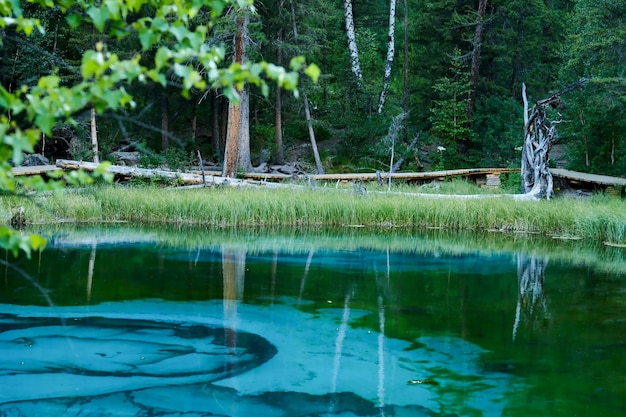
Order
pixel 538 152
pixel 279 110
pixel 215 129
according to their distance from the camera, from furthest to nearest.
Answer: pixel 215 129
pixel 279 110
pixel 538 152

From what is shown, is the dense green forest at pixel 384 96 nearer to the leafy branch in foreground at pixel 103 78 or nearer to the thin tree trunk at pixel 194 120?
the thin tree trunk at pixel 194 120

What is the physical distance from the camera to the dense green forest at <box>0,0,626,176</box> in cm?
2061

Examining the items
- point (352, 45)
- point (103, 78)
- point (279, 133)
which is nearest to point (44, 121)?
point (103, 78)

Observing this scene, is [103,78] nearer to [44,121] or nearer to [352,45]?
[44,121]

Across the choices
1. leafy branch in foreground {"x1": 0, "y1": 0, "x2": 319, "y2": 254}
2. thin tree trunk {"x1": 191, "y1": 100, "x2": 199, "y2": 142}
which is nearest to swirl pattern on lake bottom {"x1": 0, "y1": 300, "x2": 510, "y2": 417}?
leafy branch in foreground {"x1": 0, "y1": 0, "x2": 319, "y2": 254}

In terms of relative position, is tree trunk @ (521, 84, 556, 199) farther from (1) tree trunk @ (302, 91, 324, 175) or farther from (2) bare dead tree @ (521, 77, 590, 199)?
(1) tree trunk @ (302, 91, 324, 175)

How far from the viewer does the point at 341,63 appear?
27172 millimetres

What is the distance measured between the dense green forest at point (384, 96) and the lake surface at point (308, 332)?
9248mm

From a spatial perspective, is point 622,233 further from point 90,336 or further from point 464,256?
point 90,336

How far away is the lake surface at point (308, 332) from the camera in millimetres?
5156

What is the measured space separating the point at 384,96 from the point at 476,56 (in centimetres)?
409

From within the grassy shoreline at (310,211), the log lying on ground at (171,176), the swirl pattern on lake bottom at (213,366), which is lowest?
the swirl pattern on lake bottom at (213,366)

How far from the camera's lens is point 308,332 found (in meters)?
7.01

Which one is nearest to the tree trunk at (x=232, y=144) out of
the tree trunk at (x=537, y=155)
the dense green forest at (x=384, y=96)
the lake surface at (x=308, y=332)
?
the dense green forest at (x=384, y=96)
